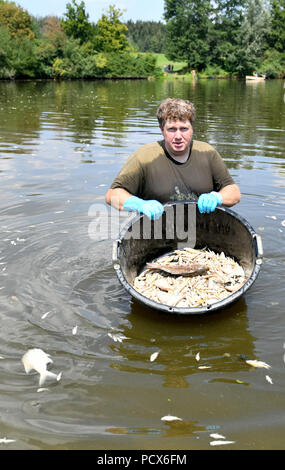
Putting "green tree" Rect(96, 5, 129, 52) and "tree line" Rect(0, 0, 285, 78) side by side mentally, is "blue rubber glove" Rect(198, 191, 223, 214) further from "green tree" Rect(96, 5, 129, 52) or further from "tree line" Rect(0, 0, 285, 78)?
"green tree" Rect(96, 5, 129, 52)

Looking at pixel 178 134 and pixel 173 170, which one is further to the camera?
pixel 173 170

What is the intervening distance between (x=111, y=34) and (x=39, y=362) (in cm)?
7640

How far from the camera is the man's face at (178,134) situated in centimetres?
442

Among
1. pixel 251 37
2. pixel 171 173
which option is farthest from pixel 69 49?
pixel 171 173

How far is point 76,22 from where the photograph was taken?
65.3 meters

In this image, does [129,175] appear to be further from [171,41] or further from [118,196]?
[171,41]

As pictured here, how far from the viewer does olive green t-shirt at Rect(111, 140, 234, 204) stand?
4.64m

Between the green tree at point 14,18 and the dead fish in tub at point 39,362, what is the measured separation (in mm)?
67081

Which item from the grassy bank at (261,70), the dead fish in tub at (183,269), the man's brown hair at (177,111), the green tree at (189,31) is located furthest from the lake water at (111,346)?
the green tree at (189,31)

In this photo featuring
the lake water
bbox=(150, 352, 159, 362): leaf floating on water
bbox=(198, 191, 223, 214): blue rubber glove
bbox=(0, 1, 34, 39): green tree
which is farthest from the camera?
bbox=(0, 1, 34, 39): green tree

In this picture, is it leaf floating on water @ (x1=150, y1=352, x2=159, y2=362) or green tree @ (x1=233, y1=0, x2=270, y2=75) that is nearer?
leaf floating on water @ (x1=150, y1=352, x2=159, y2=362)

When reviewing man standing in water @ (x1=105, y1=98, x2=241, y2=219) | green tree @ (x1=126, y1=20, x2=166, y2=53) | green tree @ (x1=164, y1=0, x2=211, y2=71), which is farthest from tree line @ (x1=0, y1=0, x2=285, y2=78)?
man standing in water @ (x1=105, y1=98, x2=241, y2=219)

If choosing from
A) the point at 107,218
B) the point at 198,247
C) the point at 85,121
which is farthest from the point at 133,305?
the point at 85,121

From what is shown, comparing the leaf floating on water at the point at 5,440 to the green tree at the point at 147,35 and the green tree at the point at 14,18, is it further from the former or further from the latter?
the green tree at the point at 147,35
